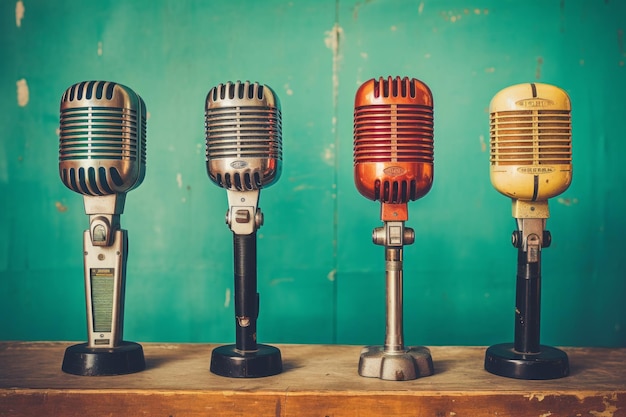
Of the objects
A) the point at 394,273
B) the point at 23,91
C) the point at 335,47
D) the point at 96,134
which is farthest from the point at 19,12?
the point at 394,273

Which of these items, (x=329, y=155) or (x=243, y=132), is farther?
(x=329, y=155)

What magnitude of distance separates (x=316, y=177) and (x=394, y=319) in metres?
0.88

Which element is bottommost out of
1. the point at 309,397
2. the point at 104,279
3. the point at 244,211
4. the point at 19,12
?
the point at 309,397

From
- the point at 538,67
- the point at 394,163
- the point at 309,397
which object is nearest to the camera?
the point at 309,397

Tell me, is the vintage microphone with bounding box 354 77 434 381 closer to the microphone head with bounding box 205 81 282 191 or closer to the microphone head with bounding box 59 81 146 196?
the microphone head with bounding box 205 81 282 191

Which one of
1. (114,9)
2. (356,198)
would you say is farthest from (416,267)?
(114,9)

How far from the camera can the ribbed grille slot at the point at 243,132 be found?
2.34m

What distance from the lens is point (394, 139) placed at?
231 centimetres

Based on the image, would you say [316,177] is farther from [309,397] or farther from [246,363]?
[309,397]

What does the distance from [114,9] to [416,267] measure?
1.56 m

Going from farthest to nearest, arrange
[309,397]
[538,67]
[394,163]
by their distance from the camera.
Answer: [538,67] → [394,163] → [309,397]

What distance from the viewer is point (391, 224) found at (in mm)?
2385

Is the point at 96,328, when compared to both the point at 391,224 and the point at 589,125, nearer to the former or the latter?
the point at 391,224

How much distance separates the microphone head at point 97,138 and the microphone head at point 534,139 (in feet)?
3.65
